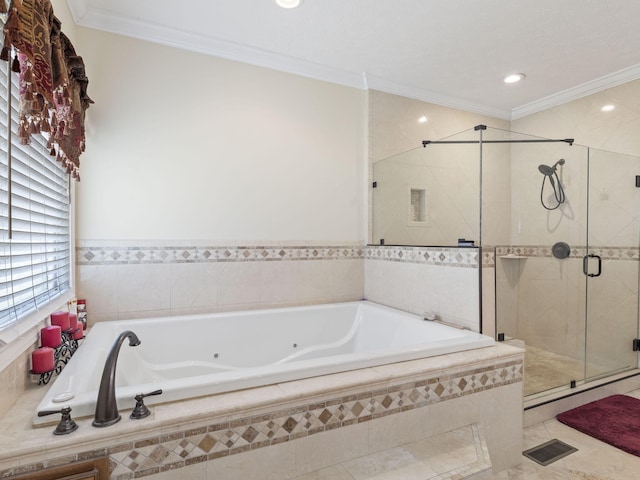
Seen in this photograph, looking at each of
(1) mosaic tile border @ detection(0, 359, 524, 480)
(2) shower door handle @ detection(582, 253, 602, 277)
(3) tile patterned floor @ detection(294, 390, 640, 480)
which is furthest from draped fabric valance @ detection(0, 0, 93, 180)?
(2) shower door handle @ detection(582, 253, 602, 277)

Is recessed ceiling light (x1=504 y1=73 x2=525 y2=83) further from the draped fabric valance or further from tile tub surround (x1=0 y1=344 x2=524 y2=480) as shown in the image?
the draped fabric valance

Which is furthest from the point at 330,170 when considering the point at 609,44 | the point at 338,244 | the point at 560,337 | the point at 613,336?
the point at 613,336

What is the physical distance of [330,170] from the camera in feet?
9.38

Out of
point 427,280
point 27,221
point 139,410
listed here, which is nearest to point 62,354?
point 27,221

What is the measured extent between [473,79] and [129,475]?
10.9 ft

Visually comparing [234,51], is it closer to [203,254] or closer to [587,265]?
[203,254]

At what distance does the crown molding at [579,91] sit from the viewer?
2.77m

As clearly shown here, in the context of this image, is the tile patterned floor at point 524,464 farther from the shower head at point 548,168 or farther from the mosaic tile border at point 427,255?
the shower head at point 548,168

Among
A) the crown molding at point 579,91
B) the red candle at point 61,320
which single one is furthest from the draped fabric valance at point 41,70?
the crown molding at point 579,91

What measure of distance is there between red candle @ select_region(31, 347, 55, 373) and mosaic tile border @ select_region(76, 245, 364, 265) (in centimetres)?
92

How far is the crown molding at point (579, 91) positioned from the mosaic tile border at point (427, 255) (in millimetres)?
2097

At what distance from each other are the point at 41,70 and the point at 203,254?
1514 mm

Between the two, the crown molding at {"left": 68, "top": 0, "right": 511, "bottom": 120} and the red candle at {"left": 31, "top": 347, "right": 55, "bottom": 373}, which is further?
the crown molding at {"left": 68, "top": 0, "right": 511, "bottom": 120}

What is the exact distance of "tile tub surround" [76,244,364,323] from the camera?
2199 mm
